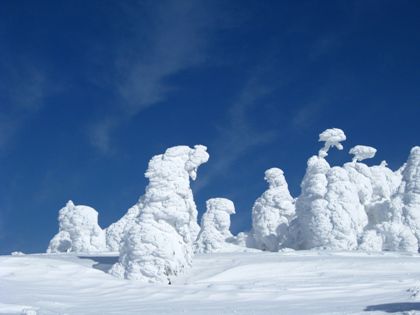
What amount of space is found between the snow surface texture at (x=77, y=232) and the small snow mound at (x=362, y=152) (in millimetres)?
24865

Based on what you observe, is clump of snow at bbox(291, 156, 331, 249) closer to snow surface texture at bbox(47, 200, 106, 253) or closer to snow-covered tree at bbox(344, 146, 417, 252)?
A: snow-covered tree at bbox(344, 146, 417, 252)

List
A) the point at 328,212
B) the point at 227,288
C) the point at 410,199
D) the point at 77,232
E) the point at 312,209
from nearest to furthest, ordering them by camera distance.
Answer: the point at 227,288 < the point at 328,212 < the point at 410,199 < the point at 312,209 < the point at 77,232

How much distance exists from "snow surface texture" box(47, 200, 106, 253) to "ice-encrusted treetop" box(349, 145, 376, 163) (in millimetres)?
24858

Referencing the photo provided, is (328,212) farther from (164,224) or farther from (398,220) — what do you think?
(164,224)

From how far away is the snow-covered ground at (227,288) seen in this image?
1448cm

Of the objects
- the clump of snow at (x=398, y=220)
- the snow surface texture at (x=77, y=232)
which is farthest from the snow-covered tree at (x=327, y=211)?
the snow surface texture at (x=77, y=232)

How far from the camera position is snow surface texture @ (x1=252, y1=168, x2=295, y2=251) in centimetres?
4738

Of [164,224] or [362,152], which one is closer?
[164,224]

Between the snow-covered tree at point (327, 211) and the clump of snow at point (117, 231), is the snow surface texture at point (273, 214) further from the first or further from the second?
the clump of snow at point (117, 231)

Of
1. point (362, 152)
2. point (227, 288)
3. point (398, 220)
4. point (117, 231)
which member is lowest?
point (227, 288)

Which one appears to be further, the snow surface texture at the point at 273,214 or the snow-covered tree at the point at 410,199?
the snow surface texture at the point at 273,214

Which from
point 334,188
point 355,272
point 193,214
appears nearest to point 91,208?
point 334,188

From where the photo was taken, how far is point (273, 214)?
48156 millimetres

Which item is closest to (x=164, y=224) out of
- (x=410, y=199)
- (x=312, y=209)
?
(x=312, y=209)
